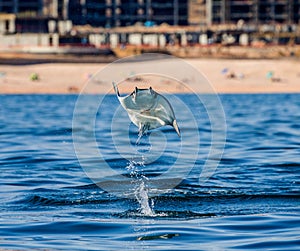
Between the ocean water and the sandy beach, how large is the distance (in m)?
52.9

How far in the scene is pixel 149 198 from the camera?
19547 mm

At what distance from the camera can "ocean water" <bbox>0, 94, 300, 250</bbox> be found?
592 inches

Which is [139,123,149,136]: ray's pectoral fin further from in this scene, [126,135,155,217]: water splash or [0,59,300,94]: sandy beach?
[0,59,300,94]: sandy beach

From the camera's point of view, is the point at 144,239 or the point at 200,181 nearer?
the point at 144,239

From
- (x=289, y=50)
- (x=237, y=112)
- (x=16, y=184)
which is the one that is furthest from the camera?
(x=289, y=50)

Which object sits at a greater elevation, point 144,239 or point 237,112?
point 144,239

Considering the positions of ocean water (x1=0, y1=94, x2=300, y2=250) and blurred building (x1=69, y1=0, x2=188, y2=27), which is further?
blurred building (x1=69, y1=0, x2=188, y2=27)

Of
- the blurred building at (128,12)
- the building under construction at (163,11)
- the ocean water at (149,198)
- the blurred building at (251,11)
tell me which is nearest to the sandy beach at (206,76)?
the blurred building at (251,11)

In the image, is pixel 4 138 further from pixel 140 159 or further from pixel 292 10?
pixel 292 10

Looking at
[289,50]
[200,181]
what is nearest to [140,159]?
[200,181]

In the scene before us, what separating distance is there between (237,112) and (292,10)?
9865 centimetres

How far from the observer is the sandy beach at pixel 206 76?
8925 cm

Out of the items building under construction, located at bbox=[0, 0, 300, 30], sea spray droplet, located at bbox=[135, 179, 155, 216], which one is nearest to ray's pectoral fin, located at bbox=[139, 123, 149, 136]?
sea spray droplet, located at bbox=[135, 179, 155, 216]

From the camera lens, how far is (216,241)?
14.8 meters
